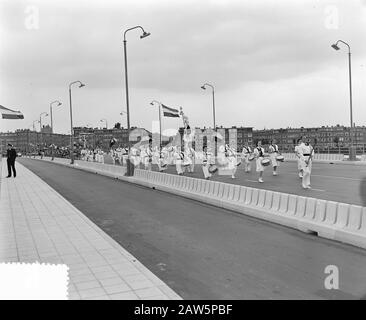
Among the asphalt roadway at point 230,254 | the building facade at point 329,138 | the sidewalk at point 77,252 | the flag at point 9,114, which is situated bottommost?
the asphalt roadway at point 230,254

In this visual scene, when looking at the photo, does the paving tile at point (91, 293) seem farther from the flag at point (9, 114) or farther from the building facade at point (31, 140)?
the building facade at point (31, 140)

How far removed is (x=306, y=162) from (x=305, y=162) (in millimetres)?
38

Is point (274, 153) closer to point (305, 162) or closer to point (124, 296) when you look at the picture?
point (305, 162)

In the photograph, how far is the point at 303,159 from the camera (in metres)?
17.0

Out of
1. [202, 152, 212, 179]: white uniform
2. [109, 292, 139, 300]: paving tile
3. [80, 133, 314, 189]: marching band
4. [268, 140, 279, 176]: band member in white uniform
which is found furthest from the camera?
[268, 140, 279, 176]: band member in white uniform

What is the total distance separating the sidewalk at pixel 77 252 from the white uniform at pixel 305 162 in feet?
29.0

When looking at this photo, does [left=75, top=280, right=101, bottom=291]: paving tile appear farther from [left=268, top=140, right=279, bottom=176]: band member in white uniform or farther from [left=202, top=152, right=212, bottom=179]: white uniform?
[left=268, top=140, right=279, bottom=176]: band member in white uniform

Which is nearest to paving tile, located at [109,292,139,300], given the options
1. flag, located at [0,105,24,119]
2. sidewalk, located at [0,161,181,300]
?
sidewalk, located at [0,161,181,300]

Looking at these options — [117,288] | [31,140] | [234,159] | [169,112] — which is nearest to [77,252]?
[117,288]

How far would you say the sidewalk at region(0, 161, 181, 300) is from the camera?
18.1 feet

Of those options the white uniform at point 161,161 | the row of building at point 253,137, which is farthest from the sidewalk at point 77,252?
the white uniform at point 161,161

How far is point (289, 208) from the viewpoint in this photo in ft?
33.0

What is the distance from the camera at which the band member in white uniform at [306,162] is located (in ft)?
54.3
